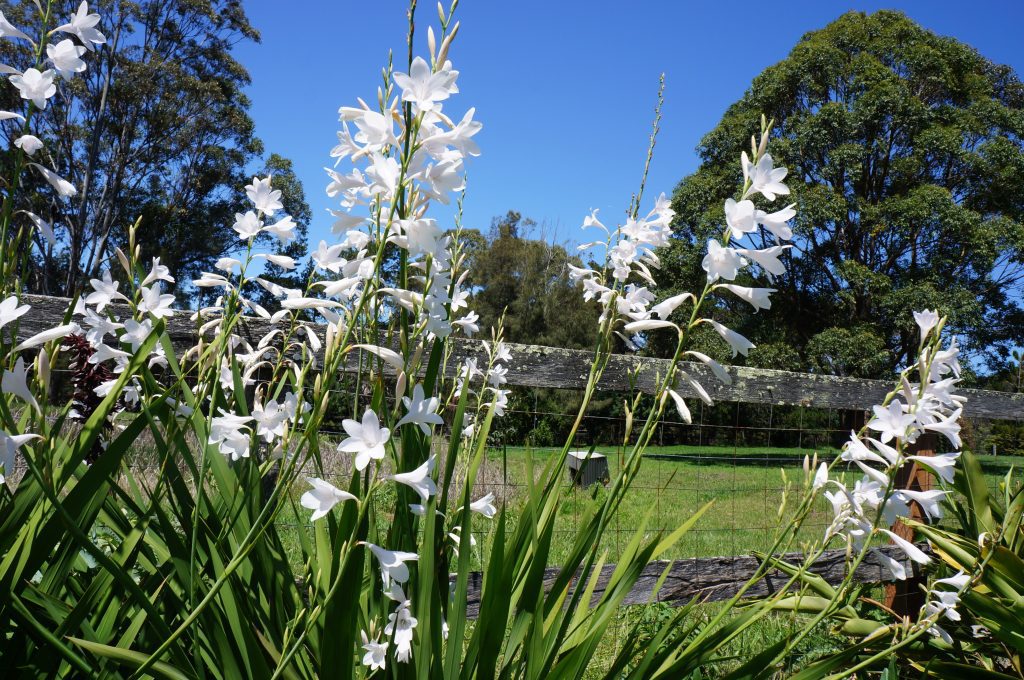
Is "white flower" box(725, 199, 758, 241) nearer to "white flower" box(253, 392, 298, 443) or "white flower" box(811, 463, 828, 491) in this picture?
"white flower" box(811, 463, 828, 491)

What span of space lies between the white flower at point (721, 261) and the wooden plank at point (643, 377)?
2.34 feet

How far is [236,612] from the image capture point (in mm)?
1051

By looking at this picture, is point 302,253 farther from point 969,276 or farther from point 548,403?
point 969,276

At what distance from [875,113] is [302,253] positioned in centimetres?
1703

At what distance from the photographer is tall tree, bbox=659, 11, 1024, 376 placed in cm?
1573

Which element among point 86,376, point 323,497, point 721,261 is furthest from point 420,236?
point 86,376

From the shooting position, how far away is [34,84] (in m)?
0.88

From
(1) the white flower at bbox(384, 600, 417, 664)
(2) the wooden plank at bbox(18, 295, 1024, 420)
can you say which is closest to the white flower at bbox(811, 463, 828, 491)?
(2) the wooden plank at bbox(18, 295, 1024, 420)

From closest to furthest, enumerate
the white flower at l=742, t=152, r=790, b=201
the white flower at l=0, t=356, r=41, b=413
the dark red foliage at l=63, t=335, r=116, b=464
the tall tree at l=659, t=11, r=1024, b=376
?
the white flower at l=0, t=356, r=41, b=413
the white flower at l=742, t=152, r=790, b=201
the dark red foliage at l=63, t=335, r=116, b=464
the tall tree at l=659, t=11, r=1024, b=376

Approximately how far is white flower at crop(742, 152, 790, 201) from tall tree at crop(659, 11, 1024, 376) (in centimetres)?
1519

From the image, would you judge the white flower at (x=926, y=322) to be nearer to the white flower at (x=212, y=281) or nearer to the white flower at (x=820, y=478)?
the white flower at (x=820, y=478)

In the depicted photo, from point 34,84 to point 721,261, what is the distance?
941mm

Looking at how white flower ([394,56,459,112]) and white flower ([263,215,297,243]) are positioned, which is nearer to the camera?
white flower ([394,56,459,112])

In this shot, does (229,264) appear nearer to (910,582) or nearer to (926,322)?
(926,322)
